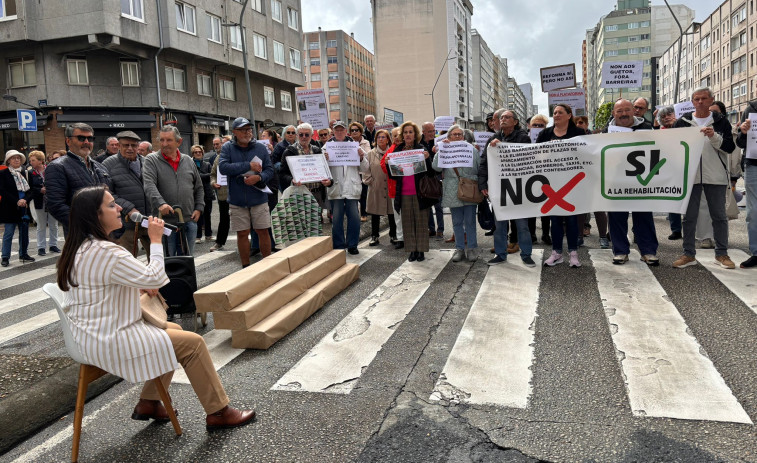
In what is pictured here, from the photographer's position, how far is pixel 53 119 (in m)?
27.2

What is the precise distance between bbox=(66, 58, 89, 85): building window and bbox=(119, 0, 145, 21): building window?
10.1 ft

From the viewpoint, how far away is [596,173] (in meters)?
7.80

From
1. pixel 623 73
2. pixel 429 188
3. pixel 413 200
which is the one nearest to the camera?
pixel 429 188

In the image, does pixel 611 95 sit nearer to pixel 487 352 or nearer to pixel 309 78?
pixel 309 78

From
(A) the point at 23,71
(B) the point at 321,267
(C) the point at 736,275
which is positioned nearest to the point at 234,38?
(A) the point at 23,71

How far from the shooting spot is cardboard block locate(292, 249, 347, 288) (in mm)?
6379

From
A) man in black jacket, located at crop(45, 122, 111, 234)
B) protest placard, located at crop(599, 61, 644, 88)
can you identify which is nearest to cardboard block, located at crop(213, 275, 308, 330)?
man in black jacket, located at crop(45, 122, 111, 234)

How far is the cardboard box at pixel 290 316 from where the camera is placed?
5078mm

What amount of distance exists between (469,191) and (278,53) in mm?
33541

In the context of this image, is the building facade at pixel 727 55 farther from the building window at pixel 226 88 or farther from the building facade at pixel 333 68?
the building facade at pixel 333 68

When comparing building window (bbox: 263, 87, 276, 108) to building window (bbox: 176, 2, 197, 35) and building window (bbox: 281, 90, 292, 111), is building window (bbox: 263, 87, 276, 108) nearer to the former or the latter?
building window (bbox: 281, 90, 292, 111)

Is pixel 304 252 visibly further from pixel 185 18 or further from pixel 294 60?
pixel 294 60

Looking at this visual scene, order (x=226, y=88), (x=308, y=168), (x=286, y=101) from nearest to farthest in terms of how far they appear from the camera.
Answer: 1. (x=308, y=168)
2. (x=226, y=88)
3. (x=286, y=101)

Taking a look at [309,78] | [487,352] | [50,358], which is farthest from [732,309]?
[309,78]
